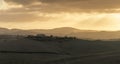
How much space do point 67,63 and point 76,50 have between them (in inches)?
520

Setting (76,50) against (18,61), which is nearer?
(18,61)

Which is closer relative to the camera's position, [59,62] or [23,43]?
[59,62]

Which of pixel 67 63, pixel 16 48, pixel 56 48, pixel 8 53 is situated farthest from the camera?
pixel 56 48

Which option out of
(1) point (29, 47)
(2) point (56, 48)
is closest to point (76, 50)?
Result: (2) point (56, 48)

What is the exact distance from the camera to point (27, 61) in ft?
147

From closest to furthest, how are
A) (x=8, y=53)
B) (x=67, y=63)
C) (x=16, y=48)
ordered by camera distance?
(x=67, y=63)
(x=8, y=53)
(x=16, y=48)

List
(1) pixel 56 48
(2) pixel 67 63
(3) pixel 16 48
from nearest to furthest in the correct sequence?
(2) pixel 67 63
(3) pixel 16 48
(1) pixel 56 48

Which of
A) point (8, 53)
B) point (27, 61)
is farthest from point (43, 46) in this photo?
point (27, 61)

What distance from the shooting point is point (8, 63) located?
43.5 metres

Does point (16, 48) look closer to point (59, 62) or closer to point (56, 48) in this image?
point (56, 48)

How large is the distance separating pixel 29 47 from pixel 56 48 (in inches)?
177

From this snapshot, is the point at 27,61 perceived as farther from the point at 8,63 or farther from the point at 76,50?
the point at 76,50

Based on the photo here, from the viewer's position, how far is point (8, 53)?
163 ft

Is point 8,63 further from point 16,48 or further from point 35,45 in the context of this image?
point 35,45
